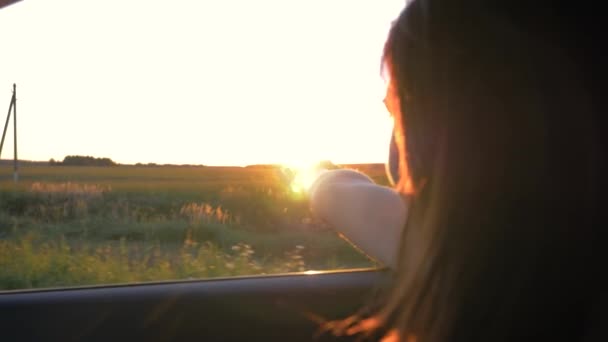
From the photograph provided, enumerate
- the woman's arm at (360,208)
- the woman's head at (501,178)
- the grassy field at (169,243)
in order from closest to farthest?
the woman's head at (501,178)
the woman's arm at (360,208)
the grassy field at (169,243)

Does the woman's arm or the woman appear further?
the woman's arm

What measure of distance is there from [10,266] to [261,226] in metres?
3.19

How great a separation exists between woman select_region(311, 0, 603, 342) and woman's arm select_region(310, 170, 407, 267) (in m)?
0.63

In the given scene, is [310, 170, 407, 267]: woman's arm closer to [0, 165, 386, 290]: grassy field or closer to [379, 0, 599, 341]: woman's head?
[0, 165, 386, 290]: grassy field

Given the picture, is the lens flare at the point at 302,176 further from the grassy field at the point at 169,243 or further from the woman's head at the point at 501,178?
the woman's head at the point at 501,178

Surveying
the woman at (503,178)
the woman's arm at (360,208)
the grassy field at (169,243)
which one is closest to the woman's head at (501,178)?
the woman at (503,178)

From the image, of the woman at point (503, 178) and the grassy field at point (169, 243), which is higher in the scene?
the woman at point (503, 178)

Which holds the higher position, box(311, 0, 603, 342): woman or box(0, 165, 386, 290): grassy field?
box(311, 0, 603, 342): woman

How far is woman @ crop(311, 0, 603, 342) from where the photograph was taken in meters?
0.87

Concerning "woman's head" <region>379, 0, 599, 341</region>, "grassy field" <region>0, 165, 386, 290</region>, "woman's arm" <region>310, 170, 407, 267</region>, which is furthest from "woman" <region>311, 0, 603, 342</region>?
"grassy field" <region>0, 165, 386, 290</region>

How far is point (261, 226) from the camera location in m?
6.50

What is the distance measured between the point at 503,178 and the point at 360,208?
0.76 metres

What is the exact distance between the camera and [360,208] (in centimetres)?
164

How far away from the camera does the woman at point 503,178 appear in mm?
872
